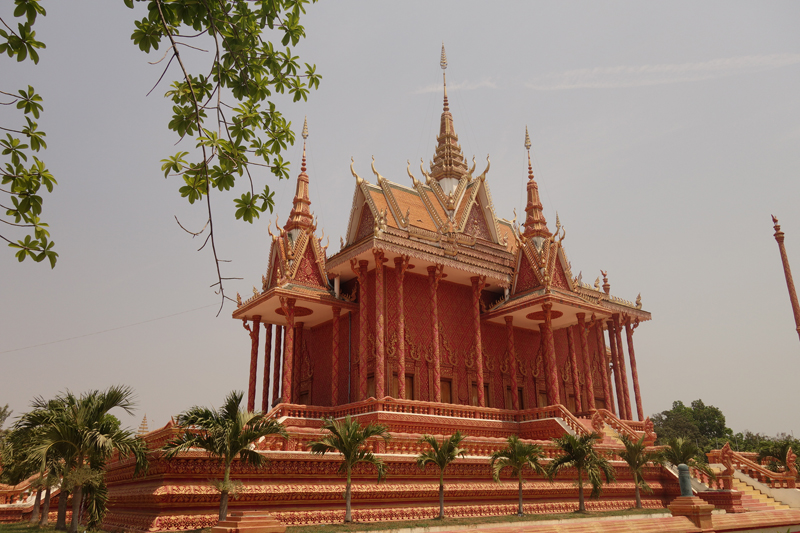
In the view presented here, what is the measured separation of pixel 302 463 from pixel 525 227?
14.9m

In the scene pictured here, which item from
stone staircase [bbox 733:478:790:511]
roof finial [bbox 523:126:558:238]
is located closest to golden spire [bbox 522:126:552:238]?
roof finial [bbox 523:126:558:238]

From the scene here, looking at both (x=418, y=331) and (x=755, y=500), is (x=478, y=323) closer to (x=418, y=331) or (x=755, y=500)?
(x=418, y=331)

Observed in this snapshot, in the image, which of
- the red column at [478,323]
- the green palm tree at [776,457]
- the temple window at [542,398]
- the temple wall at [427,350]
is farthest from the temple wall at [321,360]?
the green palm tree at [776,457]

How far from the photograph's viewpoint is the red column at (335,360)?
19797 millimetres

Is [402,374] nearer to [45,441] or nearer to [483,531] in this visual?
[483,531]

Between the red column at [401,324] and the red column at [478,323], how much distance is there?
8.20ft

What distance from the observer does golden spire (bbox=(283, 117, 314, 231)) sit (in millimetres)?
22078

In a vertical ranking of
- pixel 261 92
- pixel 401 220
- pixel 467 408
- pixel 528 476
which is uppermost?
pixel 401 220

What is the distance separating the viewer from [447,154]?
27.0 metres

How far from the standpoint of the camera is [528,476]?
48.2ft

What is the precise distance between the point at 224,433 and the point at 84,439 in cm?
221

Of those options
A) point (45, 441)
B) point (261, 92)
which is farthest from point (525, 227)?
point (261, 92)

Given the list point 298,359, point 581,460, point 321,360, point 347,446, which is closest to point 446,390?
point 321,360

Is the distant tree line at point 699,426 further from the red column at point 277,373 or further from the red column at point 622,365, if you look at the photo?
the red column at point 277,373
